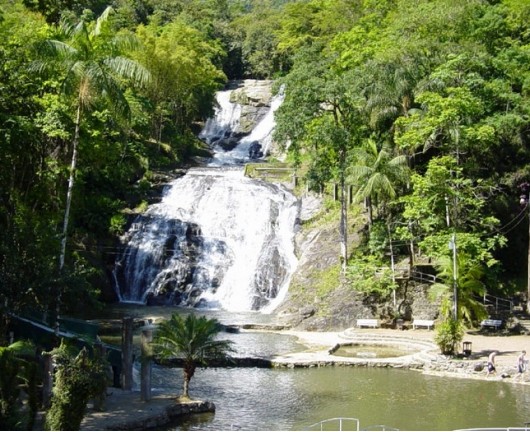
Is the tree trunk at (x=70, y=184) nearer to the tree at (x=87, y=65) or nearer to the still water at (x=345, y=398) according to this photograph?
the tree at (x=87, y=65)

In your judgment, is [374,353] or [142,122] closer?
[374,353]

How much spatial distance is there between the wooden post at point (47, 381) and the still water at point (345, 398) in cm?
336

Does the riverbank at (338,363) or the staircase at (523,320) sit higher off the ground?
the staircase at (523,320)

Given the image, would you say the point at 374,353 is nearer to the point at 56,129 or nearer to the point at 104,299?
the point at 56,129

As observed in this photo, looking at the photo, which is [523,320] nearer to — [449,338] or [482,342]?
[482,342]

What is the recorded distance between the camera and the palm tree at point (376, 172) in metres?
37.0

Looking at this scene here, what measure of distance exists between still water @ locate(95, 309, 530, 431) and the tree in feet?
24.3

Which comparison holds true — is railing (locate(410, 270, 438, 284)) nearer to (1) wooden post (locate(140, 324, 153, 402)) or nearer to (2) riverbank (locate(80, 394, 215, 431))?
(2) riverbank (locate(80, 394, 215, 431))

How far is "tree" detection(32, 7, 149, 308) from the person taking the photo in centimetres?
2552

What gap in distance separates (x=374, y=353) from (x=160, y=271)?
18.1 m

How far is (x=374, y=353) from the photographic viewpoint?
29719 mm

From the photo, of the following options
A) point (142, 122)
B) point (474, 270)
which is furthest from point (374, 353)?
point (142, 122)

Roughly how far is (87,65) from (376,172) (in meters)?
17.2

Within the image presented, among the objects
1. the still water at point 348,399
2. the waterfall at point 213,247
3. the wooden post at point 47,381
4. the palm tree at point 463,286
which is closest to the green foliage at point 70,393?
the wooden post at point 47,381
